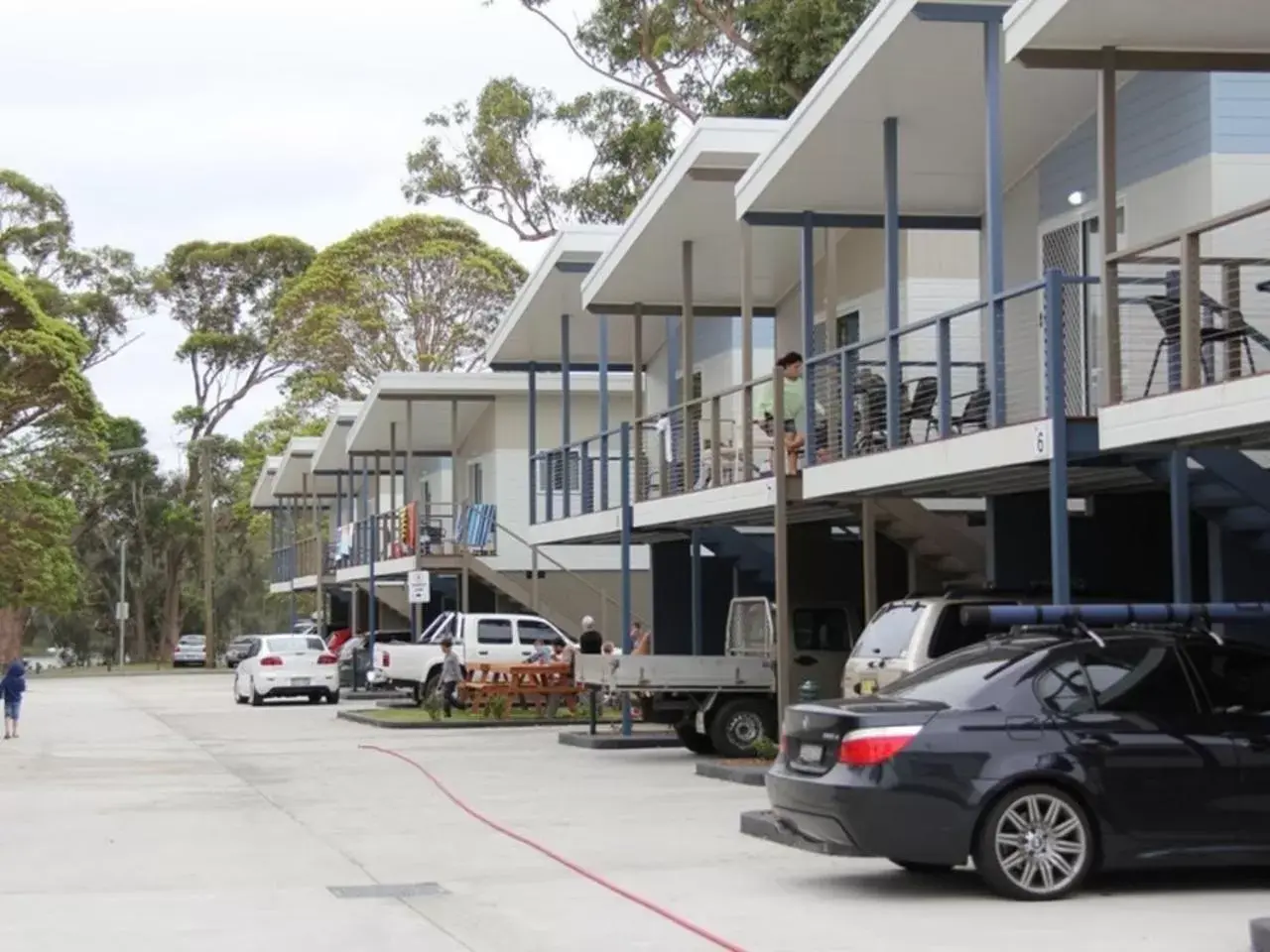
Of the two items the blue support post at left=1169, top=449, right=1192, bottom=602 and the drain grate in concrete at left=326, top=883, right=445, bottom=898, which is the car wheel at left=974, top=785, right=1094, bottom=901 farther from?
the blue support post at left=1169, top=449, right=1192, bottom=602

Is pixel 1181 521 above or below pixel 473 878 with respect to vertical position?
above

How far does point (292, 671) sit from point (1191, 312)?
3069cm

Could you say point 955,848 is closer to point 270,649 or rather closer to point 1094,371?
point 1094,371

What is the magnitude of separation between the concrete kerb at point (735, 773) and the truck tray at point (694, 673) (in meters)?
1.08

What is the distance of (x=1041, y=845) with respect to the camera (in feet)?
38.1

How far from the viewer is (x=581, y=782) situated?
70.3ft

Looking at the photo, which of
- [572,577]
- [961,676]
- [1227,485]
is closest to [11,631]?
[572,577]

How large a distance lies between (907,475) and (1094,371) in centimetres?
186

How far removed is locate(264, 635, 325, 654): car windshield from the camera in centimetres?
4266

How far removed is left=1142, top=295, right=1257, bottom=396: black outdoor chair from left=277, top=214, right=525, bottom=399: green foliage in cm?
5236

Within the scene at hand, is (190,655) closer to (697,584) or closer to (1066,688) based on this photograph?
(697,584)

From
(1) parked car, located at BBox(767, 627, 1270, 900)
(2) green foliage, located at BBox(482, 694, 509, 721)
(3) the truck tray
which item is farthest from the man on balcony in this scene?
(2) green foliage, located at BBox(482, 694, 509, 721)

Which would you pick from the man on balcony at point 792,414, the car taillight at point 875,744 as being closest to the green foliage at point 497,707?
the man on balcony at point 792,414

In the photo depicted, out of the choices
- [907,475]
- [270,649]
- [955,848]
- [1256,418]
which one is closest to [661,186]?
[907,475]
